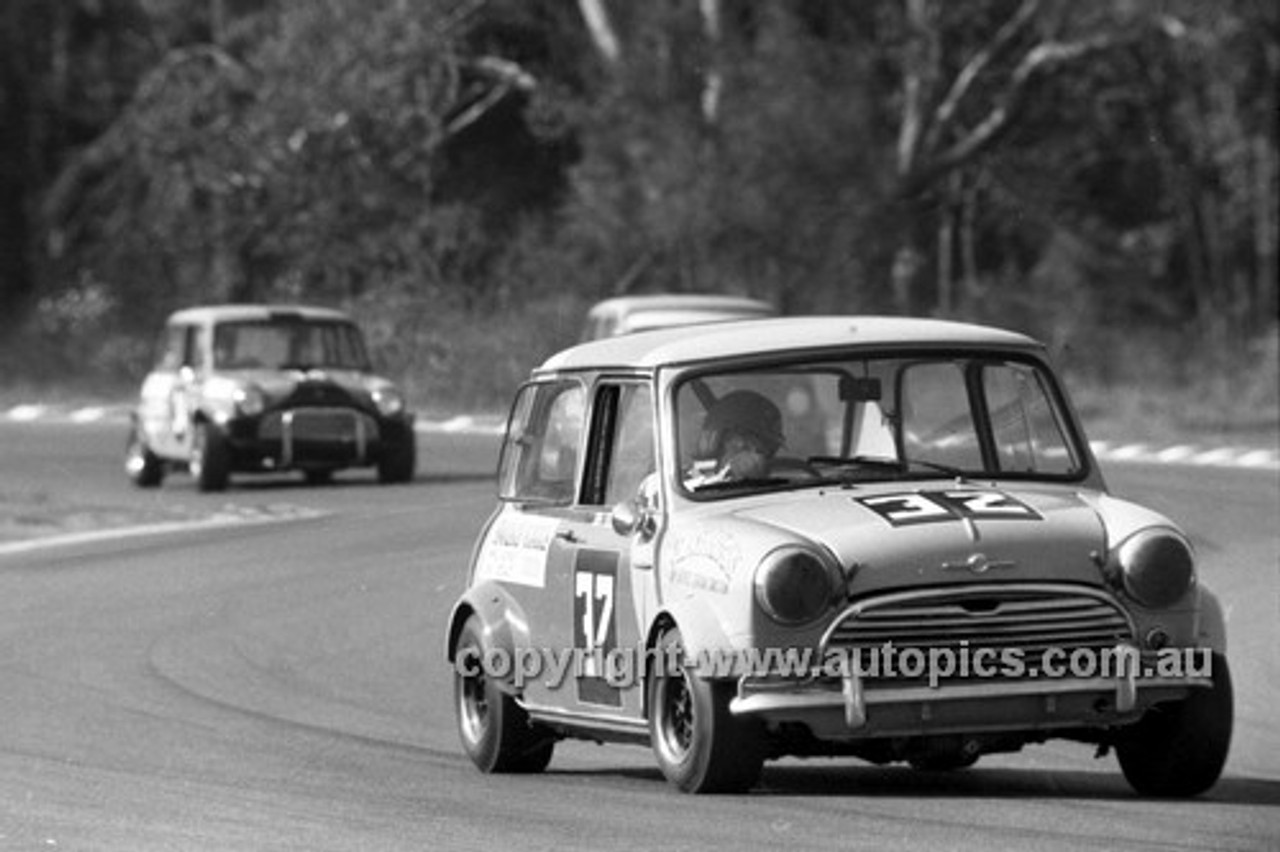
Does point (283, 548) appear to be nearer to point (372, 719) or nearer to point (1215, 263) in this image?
point (372, 719)

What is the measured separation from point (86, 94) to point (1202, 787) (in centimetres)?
4990

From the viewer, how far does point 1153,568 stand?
9.23 m

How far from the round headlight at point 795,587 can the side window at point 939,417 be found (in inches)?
45.2

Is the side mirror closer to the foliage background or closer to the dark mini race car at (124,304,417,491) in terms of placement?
the dark mini race car at (124,304,417,491)

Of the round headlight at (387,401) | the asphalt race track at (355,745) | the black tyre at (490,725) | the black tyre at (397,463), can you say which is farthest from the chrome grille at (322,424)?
the black tyre at (490,725)

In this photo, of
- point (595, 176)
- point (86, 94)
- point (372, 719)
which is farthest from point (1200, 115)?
point (372, 719)

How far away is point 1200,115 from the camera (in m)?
48.2

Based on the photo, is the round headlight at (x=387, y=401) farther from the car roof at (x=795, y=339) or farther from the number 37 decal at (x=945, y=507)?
the number 37 decal at (x=945, y=507)

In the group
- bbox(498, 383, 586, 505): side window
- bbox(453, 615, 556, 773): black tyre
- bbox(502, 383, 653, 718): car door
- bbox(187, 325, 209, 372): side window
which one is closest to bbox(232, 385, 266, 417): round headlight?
bbox(187, 325, 209, 372): side window

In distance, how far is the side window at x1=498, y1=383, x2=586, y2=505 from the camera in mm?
10656

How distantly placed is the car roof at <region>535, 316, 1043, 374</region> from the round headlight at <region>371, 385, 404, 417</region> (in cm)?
1733

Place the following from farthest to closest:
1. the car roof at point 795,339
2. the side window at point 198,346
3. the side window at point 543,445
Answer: the side window at point 198,346, the side window at point 543,445, the car roof at point 795,339

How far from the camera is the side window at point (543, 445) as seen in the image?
1066 centimetres

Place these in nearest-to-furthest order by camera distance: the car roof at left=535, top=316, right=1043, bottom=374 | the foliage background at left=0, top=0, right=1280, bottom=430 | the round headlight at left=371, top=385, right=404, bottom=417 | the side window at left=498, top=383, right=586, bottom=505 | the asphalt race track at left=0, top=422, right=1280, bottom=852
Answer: the asphalt race track at left=0, top=422, right=1280, bottom=852
the car roof at left=535, top=316, right=1043, bottom=374
the side window at left=498, top=383, right=586, bottom=505
the round headlight at left=371, top=385, right=404, bottom=417
the foliage background at left=0, top=0, right=1280, bottom=430
